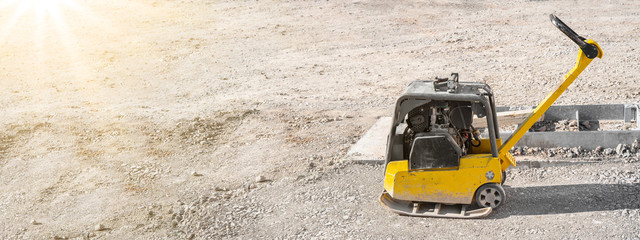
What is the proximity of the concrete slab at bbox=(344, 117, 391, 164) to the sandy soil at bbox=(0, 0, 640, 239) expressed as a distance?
24 cm

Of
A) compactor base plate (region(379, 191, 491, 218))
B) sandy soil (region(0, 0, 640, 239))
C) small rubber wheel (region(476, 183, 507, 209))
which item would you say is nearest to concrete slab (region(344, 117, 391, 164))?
sandy soil (region(0, 0, 640, 239))

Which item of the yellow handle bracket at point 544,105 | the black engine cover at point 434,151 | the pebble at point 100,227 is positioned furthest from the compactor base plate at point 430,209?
the pebble at point 100,227

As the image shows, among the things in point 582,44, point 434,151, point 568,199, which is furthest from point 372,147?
point 582,44

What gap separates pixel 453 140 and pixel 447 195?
656 millimetres

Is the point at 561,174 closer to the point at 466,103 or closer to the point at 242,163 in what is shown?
the point at 466,103

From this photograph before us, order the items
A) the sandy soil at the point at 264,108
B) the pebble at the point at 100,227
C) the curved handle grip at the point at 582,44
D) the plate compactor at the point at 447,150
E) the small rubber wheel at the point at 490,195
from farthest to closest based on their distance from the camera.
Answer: the pebble at the point at 100,227
the sandy soil at the point at 264,108
the small rubber wheel at the point at 490,195
the plate compactor at the point at 447,150
the curved handle grip at the point at 582,44

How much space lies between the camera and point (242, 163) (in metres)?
9.41

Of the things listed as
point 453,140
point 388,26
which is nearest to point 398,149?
point 453,140

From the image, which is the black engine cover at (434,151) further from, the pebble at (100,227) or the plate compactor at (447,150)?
the pebble at (100,227)

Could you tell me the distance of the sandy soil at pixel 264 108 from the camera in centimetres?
722

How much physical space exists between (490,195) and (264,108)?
6.43m

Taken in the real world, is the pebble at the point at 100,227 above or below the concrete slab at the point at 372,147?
above

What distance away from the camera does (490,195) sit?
268 inches

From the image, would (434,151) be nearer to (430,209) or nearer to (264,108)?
(430,209)
